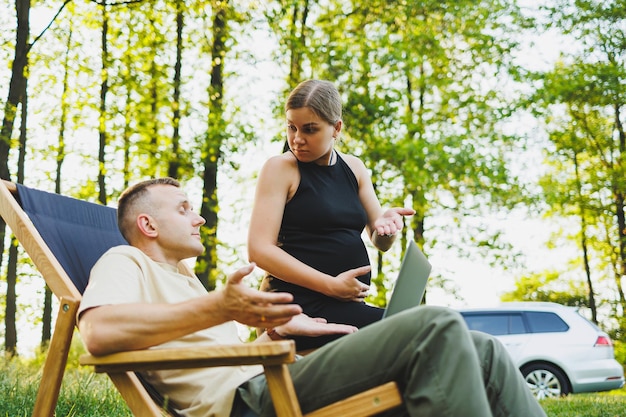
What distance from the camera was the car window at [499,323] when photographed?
1297 centimetres

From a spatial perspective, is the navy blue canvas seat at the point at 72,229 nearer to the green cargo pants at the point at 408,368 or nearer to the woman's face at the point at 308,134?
the woman's face at the point at 308,134

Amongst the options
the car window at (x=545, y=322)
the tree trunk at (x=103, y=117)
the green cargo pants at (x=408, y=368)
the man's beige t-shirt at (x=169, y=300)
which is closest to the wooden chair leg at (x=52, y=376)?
the man's beige t-shirt at (x=169, y=300)

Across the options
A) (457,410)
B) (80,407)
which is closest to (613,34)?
(80,407)

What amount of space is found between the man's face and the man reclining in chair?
0.14 m

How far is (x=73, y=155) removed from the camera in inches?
638

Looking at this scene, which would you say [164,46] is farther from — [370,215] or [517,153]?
[370,215]

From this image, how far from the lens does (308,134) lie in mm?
3049

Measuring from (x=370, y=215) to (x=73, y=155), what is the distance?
13.9 metres

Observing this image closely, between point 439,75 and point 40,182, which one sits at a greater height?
point 439,75

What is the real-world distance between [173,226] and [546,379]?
432 inches

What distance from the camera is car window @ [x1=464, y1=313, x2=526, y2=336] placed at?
42.5 ft

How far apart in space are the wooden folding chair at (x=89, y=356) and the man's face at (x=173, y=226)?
373 millimetres

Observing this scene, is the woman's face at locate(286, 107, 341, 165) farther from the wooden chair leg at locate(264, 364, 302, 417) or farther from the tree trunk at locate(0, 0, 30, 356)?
the tree trunk at locate(0, 0, 30, 356)

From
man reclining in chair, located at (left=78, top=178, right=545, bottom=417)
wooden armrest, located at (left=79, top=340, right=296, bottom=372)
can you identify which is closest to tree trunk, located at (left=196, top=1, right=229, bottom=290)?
man reclining in chair, located at (left=78, top=178, right=545, bottom=417)
